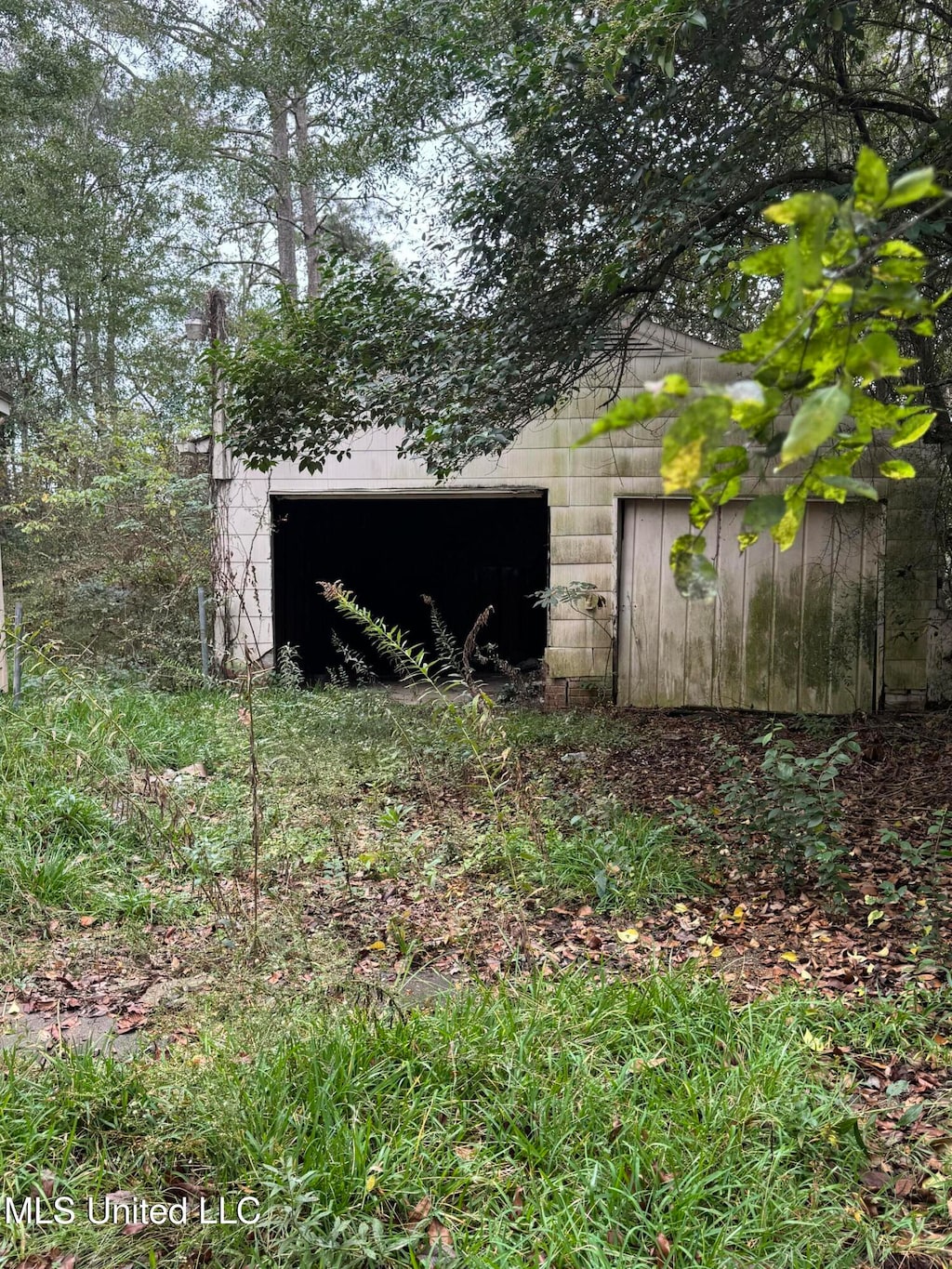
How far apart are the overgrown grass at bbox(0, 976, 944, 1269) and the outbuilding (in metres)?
4.50

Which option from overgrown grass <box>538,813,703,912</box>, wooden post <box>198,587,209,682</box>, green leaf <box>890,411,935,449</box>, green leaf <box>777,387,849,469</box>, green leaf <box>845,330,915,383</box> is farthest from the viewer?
wooden post <box>198,587,209,682</box>

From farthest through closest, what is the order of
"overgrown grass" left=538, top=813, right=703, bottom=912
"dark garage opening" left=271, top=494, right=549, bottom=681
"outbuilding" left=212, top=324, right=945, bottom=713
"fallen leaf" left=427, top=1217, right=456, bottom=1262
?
"dark garage opening" left=271, top=494, right=549, bottom=681 < "outbuilding" left=212, top=324, right=945, bottom=713 < "overgrown grass" left=538, top=813, right=703, bottom=912 < "fallen leaf" left=427, top=1217, right=456, bottom=1262

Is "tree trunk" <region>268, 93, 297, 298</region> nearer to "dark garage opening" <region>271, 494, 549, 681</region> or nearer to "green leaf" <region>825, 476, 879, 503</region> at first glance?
"dark garage opening" <region>271, 494, 549, 681</region>

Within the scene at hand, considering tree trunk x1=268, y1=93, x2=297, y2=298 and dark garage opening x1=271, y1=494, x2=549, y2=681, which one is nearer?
dark garage opening x1=271, y1=494, x2=549, y2=681

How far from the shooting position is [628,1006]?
8.43 feet

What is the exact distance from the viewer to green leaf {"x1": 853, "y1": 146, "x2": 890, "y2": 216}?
2.45 ft

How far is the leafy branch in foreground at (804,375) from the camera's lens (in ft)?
2.29

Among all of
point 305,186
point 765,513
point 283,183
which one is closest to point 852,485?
point 765,513

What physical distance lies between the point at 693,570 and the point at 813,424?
0.74 feet

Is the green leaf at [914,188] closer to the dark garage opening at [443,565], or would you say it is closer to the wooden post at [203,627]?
the wooden post at [203,627]

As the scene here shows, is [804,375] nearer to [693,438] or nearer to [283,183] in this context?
[693,438]

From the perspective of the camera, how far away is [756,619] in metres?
7.16

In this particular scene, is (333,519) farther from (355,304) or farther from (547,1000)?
(547,1000)

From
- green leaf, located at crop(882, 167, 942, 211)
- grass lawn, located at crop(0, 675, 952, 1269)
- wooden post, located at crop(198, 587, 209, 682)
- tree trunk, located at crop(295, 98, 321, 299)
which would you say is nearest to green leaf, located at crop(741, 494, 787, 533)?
green leaf, located at crop(882, 167, 942, 211)
